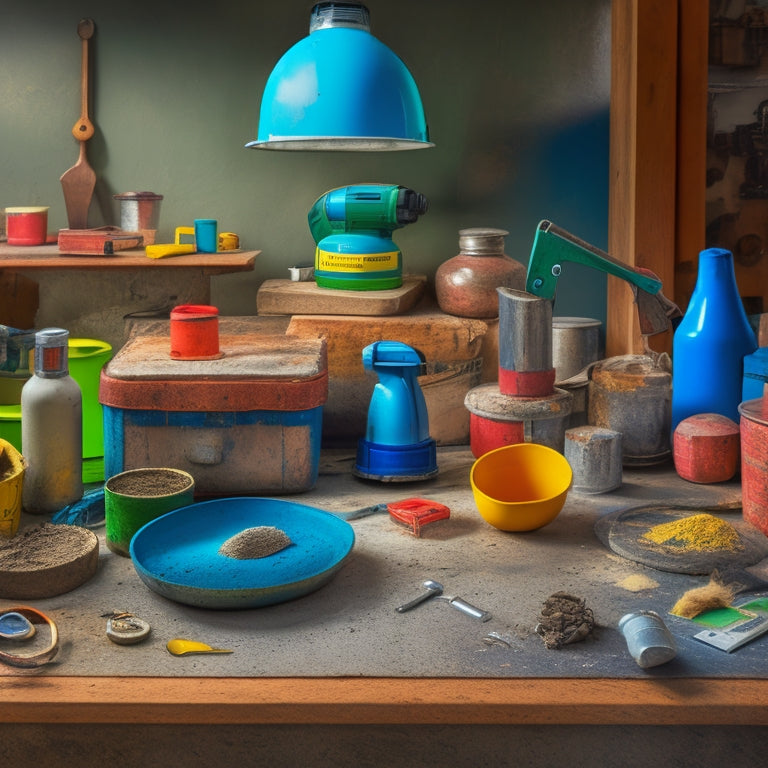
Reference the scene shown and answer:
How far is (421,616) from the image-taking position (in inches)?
53.3

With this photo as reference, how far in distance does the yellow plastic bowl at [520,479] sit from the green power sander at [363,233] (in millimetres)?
590

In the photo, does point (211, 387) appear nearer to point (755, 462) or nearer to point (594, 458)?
point (594, 458)

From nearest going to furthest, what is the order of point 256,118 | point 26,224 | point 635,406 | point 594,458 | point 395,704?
1. point 395,704
2. point 594,458
3. point 635,406
4. point 26,224
5. point 256,118

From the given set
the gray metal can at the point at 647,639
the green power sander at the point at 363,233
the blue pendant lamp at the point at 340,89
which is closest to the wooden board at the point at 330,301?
the green power sander at the point at 363,233

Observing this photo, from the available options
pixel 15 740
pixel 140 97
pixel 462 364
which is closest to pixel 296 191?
pixel 140 97

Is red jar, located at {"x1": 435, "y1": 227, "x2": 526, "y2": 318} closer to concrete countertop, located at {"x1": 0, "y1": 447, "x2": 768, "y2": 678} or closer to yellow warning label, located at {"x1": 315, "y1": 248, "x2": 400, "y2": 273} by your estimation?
yellow warning label, located at {"x1": 315, "y1": 248, "x2": 400, "y2": 273}

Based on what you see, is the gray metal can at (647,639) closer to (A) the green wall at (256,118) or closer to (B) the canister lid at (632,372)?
(B) the canister lid at (632,372)

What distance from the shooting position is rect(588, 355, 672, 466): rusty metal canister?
1.91 m

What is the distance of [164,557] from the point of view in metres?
1.47

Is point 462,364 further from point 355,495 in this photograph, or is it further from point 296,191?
point 296,191

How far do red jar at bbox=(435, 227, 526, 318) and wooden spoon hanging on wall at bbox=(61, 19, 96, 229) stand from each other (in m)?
0.81

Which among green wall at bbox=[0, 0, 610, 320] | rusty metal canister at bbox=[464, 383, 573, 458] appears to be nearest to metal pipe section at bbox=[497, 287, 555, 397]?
rusty metal canister at bbox=[464, 383, 573, 458]

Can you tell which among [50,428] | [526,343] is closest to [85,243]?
[50,428]

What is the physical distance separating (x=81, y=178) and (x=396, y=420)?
970 millimetres
